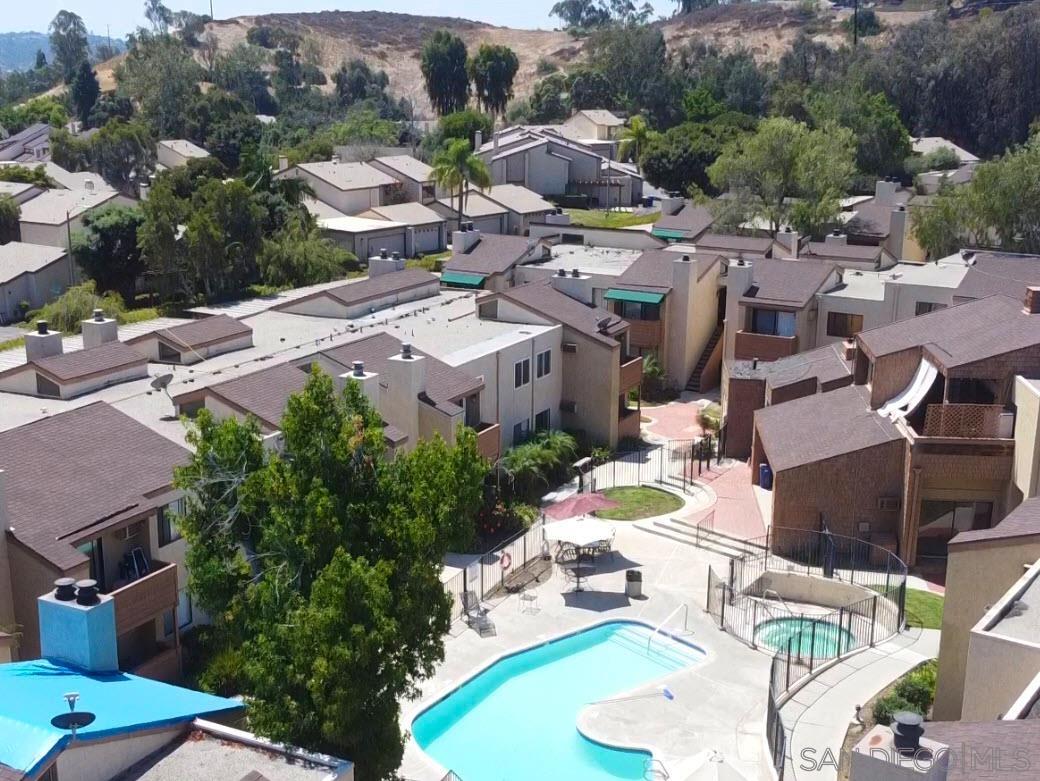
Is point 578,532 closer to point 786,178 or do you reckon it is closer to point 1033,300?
point 1033,300

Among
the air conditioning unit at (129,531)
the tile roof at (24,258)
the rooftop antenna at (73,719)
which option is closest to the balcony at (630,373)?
the air conditioning unit at (129,531)

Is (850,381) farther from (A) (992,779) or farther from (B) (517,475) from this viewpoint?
(A) (992,779)

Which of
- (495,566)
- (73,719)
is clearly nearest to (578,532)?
(495,566)

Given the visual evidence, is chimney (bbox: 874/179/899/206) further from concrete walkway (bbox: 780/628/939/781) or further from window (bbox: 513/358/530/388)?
concrete walkway (bbox: 780/628/939/781)

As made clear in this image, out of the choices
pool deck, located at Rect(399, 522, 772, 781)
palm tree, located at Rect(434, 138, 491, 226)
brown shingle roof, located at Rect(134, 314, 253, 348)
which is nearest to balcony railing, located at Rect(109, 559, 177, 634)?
pool deck, located at Rect(399, 522, 772, 781)

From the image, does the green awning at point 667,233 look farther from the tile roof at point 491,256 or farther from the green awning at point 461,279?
the green awning at point 461,279

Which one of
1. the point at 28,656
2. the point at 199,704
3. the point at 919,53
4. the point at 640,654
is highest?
the point at 919,53

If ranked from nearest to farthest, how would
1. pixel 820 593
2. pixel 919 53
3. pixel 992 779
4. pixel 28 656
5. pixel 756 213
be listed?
pixel 992 779 < pixel 28 656 < pixel 820 593 < pixel 756 213 < pixel 919 53

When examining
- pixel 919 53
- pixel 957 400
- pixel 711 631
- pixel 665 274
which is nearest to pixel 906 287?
pixel 665 274
